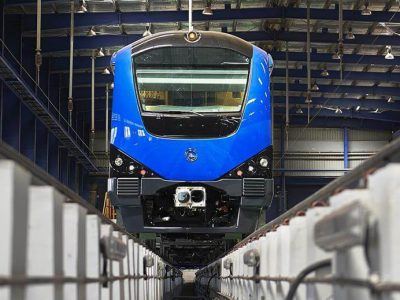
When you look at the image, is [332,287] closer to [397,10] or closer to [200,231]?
[200,231]

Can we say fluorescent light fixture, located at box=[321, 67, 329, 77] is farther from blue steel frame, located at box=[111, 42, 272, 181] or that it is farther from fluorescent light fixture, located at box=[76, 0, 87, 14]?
blue steel frame, located at box=[111, 42, 272, 181]

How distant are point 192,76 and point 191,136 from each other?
2.86 ft

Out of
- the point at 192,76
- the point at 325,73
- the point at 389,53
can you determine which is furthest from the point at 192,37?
the point at 325,73

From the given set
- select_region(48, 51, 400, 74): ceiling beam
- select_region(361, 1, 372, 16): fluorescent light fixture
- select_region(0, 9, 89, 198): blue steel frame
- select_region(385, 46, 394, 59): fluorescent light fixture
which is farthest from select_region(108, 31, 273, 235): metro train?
select_region(48, 51, 400, 74): ceiling beam

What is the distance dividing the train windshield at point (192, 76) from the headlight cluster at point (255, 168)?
0.79 meters

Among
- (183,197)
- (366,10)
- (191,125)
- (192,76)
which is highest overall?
(366,10)

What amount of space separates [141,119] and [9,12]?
927cm

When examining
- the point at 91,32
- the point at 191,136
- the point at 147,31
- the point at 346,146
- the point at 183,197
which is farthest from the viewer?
the point at 346,146

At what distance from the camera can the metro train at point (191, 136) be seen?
9.23 metres

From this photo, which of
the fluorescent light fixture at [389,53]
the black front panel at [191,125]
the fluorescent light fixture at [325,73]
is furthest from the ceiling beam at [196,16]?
the black front panel at [191,125]

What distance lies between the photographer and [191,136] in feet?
30.8

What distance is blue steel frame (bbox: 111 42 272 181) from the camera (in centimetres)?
925

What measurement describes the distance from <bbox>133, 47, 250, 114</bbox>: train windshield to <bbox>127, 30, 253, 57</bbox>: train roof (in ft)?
0.19

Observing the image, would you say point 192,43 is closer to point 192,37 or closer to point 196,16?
point 192,37
